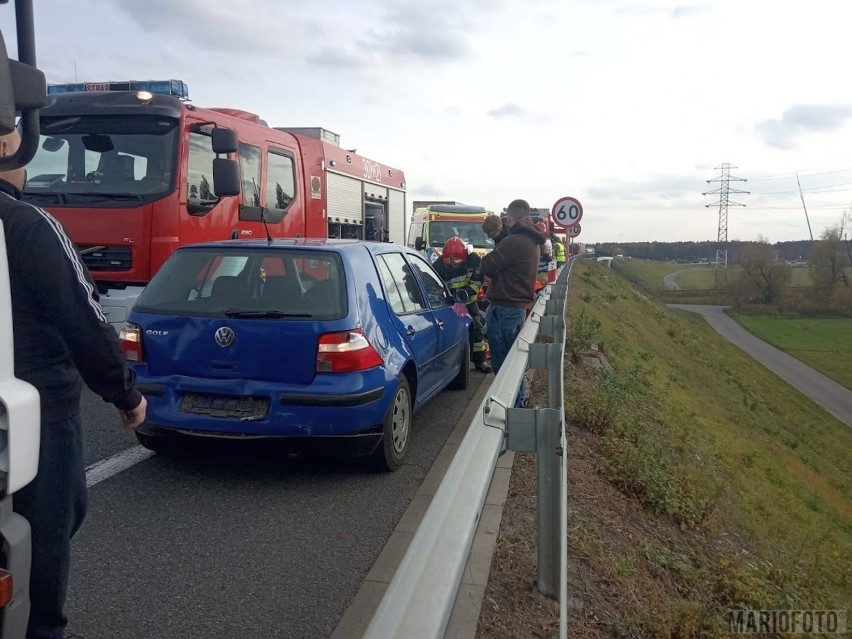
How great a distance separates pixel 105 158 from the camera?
30.1ft

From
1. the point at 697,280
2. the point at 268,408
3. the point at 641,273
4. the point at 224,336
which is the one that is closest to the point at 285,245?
the point at 224,336

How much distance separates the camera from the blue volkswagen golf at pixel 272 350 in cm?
516

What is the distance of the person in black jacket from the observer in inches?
95.2

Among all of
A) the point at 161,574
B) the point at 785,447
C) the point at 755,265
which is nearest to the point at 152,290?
the point at 161,574

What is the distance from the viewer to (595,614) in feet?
12.4

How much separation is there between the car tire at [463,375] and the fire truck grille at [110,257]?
12.4 ft

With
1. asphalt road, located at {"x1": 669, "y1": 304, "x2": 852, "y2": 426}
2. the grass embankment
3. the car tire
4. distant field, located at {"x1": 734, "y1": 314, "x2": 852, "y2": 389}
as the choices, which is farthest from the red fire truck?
distant field, located at {"x1": 734, "y1": 314, "x2": 852, "y2": 389}

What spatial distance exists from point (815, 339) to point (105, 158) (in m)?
84.9

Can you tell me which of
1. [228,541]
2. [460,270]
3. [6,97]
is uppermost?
[6,97]

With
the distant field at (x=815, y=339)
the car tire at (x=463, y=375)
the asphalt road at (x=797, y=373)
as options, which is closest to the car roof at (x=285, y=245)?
the car tire at (x=463, y=375)

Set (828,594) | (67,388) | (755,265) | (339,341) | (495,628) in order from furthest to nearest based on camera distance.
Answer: (755,265)
(828,594)
(339,341)
(495,628)
(67,388)

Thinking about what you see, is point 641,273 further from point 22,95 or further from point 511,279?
point 22,95

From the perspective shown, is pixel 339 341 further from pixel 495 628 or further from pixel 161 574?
pixel 495 628

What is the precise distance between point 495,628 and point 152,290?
3594 mm
